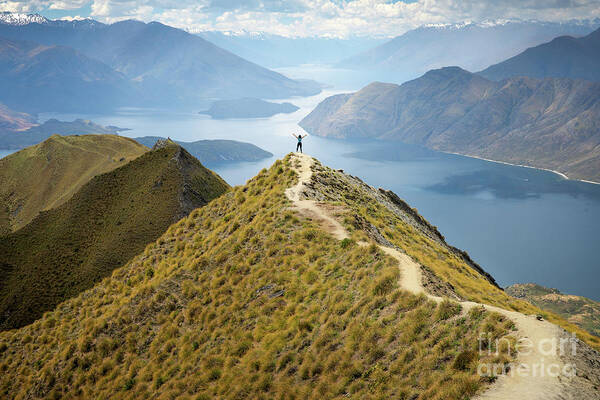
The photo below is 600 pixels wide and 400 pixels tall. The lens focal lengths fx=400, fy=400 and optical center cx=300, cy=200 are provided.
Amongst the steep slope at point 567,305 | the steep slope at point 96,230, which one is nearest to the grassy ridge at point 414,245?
the steep slope at point 96,230

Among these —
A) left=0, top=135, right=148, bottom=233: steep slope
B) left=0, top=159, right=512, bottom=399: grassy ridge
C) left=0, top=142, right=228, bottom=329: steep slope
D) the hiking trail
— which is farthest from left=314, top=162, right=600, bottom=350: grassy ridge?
left=0, top=135, right=148, bottom=233: steep slope

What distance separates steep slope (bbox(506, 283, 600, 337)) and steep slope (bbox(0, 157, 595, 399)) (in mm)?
124402

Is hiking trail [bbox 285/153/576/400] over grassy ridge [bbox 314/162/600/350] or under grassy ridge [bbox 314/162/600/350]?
under

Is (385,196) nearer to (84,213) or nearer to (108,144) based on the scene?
(84,213)

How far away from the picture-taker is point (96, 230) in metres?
73.6

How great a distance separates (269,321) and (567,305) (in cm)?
16132

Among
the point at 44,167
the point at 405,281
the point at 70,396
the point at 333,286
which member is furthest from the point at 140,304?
the point at 44,167

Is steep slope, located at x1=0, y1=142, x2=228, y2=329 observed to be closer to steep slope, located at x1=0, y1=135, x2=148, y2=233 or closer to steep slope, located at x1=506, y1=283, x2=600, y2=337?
steep slope, located at x1=0, y1=135, x2=148, y2=233

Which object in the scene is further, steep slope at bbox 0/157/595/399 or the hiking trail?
steep slope at bbox 0/157/595/399

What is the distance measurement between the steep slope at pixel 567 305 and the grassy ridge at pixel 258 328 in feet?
447

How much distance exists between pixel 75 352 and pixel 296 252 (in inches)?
811

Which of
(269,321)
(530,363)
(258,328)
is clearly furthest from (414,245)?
(530,363)

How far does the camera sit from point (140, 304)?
32156mm

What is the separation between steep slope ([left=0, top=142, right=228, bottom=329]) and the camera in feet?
202
